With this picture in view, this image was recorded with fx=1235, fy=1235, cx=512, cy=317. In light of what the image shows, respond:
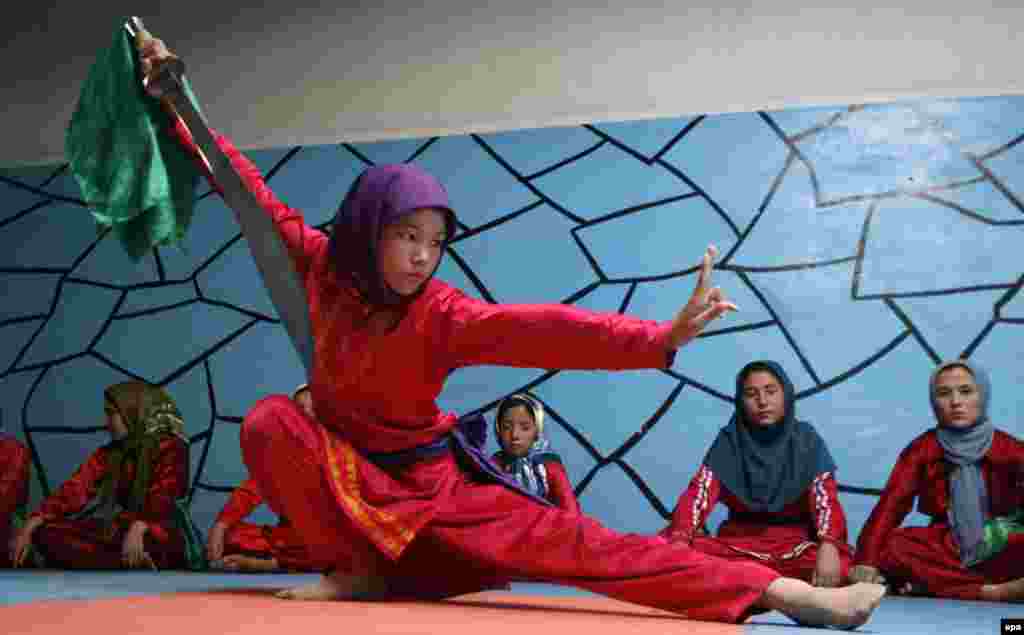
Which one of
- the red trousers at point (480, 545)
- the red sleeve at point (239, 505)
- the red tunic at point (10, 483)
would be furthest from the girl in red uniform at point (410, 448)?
the red tunic at point (10, 483)

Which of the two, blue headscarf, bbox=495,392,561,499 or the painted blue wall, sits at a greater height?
the painted blue wall

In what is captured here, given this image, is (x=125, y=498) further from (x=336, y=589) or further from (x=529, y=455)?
(x=336, y=589)

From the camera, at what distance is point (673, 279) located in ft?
18.7

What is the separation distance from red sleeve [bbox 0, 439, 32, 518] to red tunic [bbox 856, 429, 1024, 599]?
387cm

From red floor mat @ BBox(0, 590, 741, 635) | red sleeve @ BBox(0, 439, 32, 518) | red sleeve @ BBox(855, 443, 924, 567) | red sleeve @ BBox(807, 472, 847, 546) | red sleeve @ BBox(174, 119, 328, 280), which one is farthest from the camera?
red sleeve @ BBox(0, 439, 32, 518)

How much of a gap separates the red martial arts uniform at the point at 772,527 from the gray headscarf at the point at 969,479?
409 millimetres

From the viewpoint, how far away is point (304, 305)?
302 centimetres

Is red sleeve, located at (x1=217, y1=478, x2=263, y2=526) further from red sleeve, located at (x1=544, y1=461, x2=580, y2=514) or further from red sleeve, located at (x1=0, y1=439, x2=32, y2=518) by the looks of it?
red sleeve, located at (x1=544, y1=461, x2=580, y2=514)

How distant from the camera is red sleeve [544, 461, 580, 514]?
207 inches

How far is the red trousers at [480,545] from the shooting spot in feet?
8.76

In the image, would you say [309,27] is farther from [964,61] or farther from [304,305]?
[304,305]

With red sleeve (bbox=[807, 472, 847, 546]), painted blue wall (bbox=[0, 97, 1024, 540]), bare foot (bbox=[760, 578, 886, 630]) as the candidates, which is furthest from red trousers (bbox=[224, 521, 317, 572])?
bare foot (bbox=[760, 578, 886, 630])

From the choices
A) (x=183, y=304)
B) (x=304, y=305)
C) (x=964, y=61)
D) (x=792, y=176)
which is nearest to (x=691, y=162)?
(x=792, y=176)

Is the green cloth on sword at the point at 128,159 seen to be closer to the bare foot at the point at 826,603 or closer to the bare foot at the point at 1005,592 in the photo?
the bare foot at the point at 826,603
